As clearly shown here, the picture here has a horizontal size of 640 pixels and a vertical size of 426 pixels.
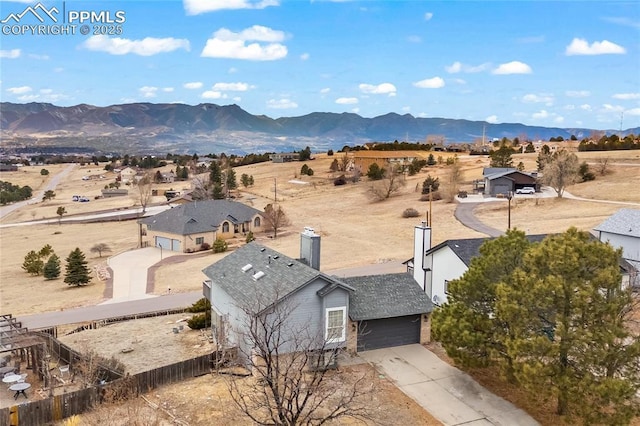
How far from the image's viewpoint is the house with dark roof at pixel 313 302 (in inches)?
976

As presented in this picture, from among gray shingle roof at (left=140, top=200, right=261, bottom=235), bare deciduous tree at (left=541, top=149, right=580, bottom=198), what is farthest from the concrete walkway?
bare deciduous tree at (left=541, top=149, right=580, bottom=198)

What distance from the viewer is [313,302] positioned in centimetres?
2522

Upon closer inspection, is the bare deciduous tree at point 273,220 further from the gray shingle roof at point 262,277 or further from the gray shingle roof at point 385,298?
the gray shingle roof at point 385,298

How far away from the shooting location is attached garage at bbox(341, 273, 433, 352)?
27.1m

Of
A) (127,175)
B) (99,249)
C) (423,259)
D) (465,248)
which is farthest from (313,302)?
(127,175)

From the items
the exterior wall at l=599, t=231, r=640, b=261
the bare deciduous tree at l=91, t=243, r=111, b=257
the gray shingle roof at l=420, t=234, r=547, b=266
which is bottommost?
the bare deciduous tree at l=91, t=243, r=111, b=257

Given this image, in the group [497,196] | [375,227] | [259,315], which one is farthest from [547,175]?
[259,315]

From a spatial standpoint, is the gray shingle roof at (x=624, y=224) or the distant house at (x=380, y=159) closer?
the gray shingle roof at (x=624, y=224)

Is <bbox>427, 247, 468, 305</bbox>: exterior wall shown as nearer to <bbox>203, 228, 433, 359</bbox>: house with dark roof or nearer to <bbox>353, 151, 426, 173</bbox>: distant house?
<bbox>203, 228, 433, 359</bbox>: house with dark roof

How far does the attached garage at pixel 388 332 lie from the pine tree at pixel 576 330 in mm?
8521

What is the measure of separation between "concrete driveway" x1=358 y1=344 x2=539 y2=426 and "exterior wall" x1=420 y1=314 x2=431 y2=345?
60cm

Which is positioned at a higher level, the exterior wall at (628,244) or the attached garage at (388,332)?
the exterior wall at (628,244)

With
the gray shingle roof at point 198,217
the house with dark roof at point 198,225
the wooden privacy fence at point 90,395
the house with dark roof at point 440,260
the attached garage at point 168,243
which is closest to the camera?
Answer: the wooden privacy fence at point 90,395

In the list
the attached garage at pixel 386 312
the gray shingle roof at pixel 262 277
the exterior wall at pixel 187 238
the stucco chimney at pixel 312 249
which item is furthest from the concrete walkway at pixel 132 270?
the attached garage at pixel 386 312
